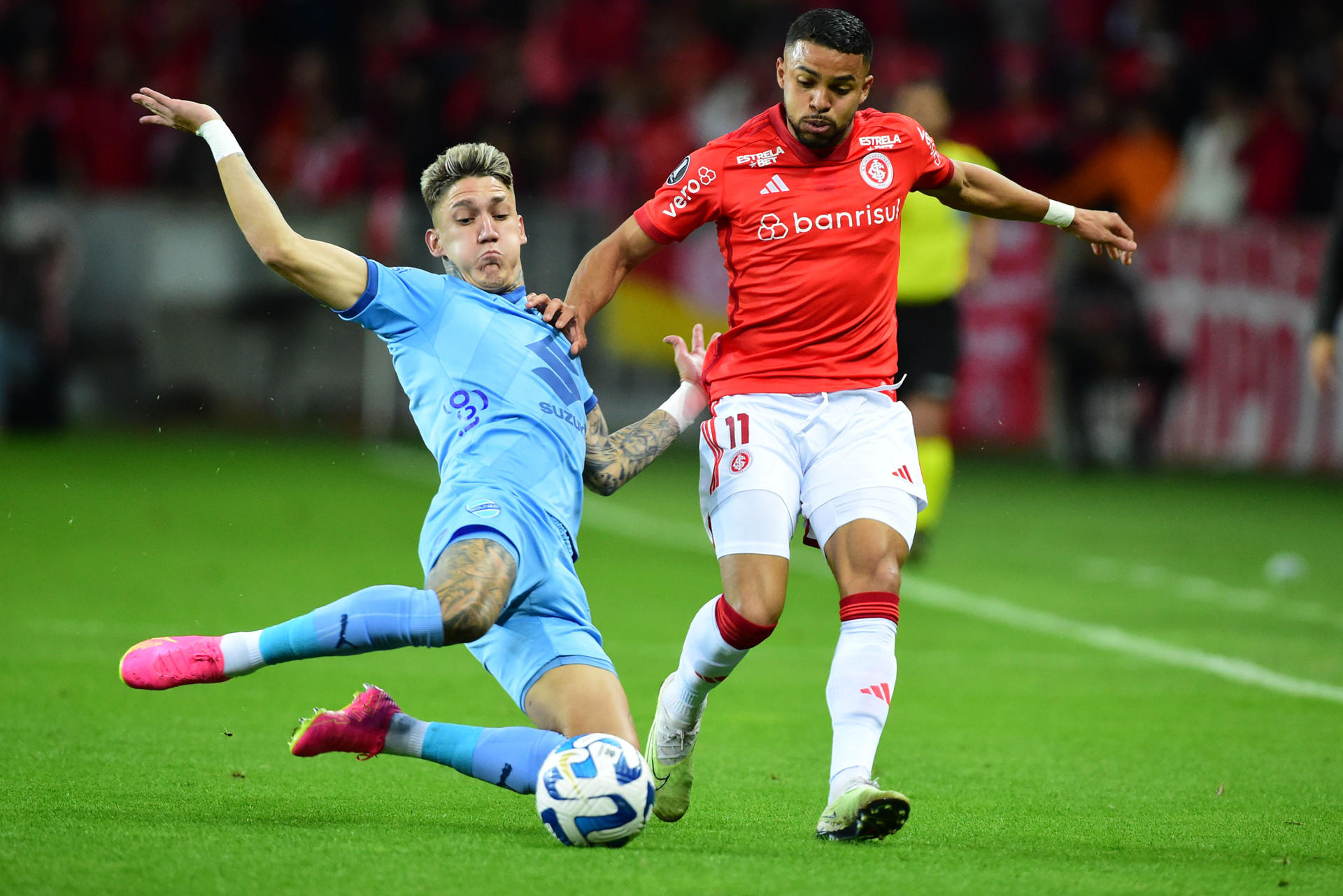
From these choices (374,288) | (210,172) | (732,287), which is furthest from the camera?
(210,172)

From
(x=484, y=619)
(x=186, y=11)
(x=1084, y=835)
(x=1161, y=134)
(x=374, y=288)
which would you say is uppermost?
(x=186, y=11)

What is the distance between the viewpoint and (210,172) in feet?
58.0

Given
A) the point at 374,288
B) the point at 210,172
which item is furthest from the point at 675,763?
the point at 210,172

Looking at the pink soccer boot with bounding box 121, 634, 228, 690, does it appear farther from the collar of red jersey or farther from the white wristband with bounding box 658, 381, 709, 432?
the collar of red jersey

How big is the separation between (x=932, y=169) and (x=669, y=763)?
1.83 m

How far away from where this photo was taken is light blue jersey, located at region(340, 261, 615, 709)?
457 centimetres

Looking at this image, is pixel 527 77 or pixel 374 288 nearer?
pixel 374 288

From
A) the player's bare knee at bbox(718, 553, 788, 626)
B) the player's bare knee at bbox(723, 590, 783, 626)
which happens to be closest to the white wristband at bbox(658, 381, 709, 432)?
the player's bare knee at bbox(718, 553, 788, 626)

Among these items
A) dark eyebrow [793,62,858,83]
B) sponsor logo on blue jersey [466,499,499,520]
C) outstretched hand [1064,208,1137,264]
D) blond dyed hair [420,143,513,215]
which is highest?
dark eyebrow [793,62,858,83]

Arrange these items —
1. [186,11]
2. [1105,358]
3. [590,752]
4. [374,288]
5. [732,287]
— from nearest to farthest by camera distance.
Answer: [590,752] → [374,288] → [732,287] → [1105,358] → [186,11]

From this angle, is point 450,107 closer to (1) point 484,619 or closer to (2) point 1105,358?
(2) point 1105,358

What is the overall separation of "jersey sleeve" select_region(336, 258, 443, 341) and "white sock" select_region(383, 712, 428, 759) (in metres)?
1.01

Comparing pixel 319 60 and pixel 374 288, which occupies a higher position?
pixel 319 60

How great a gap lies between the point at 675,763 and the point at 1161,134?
14.3 meters
